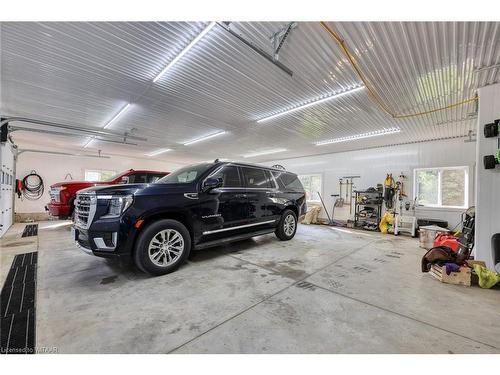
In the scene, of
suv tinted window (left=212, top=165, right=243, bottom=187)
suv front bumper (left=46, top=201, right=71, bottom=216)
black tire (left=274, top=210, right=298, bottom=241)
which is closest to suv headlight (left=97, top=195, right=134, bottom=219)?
suv tinted window (left=212, top=165, right=243, bottom=187)

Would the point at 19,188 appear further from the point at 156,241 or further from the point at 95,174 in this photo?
the point at 156,241

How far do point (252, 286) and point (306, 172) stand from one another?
27.0 feet

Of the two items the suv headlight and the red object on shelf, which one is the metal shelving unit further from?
the suv headlight

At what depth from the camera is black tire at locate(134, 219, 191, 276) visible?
2.59 meters

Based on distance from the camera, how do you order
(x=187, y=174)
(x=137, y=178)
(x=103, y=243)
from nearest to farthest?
(x=103, y=243), (x=187, y=174), (x=137, y=178)

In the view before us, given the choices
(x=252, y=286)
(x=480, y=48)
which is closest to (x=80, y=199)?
(x=252, y=286)

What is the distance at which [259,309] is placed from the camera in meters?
2.01

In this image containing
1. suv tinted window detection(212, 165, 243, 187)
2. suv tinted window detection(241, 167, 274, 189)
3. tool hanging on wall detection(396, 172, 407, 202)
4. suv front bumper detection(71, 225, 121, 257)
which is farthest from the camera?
tool hanging on wall detection(396, 172, 407, 202)

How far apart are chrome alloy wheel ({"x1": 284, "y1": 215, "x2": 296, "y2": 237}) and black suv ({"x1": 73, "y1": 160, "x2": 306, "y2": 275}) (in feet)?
2.18

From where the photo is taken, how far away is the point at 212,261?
11.1ft

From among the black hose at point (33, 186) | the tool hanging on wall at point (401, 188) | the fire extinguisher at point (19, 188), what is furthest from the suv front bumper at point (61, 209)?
the tool hanging on wall at point (401, 188)

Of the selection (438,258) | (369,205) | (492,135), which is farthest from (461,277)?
(369,205)

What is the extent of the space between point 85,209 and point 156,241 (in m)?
1.02

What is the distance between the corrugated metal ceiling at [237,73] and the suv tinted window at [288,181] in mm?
1390
